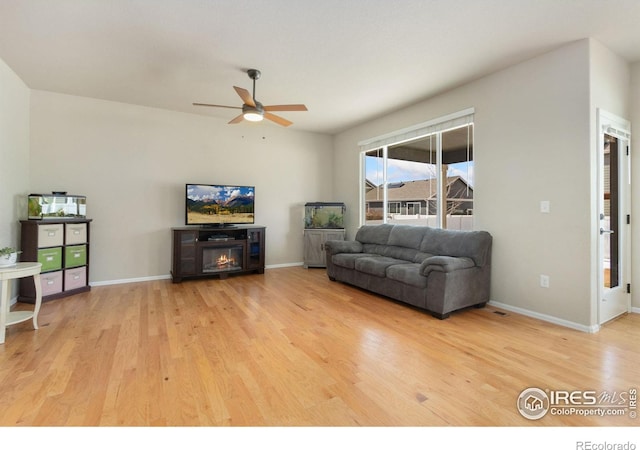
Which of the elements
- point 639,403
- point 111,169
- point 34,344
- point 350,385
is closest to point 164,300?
point 34,344

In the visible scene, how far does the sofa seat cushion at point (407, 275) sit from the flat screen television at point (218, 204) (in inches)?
114

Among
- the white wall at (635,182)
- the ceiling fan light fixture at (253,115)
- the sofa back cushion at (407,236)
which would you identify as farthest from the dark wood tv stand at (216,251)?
the white wall at (635,182)

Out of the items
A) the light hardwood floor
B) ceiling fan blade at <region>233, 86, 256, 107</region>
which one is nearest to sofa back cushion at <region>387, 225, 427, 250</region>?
the light hardwood floor

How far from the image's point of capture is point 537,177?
3193 millimetres

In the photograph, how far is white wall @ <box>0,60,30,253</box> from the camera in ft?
11.1

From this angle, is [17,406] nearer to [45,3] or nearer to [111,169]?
[45,3]

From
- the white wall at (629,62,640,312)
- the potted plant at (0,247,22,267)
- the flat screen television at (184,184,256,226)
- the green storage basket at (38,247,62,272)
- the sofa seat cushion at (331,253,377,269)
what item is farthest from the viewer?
the flat screen television at (184,184,256,226)

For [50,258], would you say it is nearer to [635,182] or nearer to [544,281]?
[544,281]

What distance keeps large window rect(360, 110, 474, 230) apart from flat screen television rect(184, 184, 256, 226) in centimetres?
221

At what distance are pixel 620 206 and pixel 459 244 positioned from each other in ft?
5.47

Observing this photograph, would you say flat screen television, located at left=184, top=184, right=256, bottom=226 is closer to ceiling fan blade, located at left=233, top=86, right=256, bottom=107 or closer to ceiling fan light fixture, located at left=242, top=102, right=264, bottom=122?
ceiling fan light fixture, located at left=242, top=102, right=264, bottom=122

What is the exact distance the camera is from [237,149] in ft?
18.3

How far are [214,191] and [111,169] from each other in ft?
5.00

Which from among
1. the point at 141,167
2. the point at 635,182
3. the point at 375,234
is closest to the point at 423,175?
the point at 375,234
